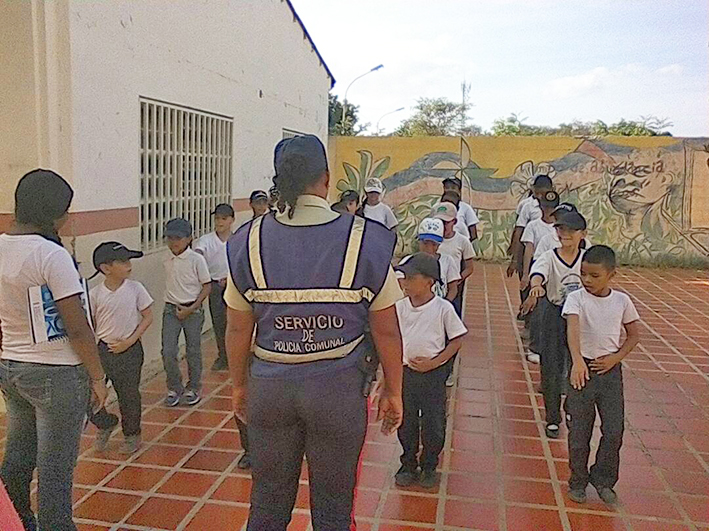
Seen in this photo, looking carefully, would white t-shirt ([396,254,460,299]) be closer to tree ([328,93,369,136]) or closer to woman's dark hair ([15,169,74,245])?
woman's dark hair ([15,169,74,245])

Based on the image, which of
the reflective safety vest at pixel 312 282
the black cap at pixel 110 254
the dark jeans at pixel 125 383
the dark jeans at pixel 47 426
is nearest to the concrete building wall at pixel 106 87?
the black cap at pixel 110 254

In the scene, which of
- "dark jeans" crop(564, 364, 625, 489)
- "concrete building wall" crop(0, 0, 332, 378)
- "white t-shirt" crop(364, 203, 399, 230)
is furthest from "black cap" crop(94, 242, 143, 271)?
"white t-shirt" crop(364, 203, 399, 230)

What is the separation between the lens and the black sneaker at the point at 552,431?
15.1ft

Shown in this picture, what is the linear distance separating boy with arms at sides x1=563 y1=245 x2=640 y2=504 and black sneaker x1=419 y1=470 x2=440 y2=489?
29.3 inches

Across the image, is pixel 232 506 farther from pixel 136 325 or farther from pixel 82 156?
pixel 82 156

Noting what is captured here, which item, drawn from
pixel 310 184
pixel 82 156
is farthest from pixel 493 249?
pixel 310 184

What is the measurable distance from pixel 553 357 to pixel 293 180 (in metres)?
2.97

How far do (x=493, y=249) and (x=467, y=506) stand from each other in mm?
9541

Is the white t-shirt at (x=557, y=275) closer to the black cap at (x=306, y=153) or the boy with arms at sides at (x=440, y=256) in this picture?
the boy with arms at sides at (x=440, y=256)

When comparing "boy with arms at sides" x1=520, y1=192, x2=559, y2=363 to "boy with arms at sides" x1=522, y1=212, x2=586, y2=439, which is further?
"boy with arms at sides" x1=520, y1=192, x2=559, y2=363

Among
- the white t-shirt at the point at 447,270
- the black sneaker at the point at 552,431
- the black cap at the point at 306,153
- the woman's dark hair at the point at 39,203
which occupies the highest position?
the black cap at the point at 306,153

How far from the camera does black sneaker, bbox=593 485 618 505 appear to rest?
12.0 feet

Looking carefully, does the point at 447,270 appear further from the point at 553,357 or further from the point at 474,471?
the point at 474,471

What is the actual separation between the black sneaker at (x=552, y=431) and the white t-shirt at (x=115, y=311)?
2688 millimetres
